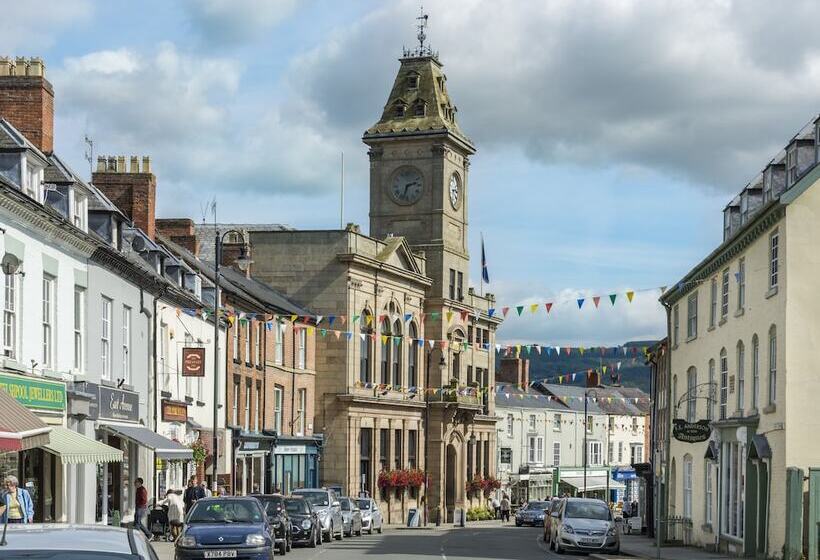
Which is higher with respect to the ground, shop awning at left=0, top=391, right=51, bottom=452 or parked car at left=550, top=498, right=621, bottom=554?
shop awning at left=0, top=391, right=51, bottom=452

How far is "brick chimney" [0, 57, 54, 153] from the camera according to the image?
40.7 m

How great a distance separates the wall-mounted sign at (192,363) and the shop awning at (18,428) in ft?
55.8

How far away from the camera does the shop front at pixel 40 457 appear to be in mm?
30625

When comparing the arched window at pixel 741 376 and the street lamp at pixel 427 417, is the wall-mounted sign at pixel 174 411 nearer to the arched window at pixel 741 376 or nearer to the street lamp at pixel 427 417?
the arched window at pixel 741 376

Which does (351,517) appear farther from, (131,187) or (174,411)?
(131,187)

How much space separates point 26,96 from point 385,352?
47266 millimetres

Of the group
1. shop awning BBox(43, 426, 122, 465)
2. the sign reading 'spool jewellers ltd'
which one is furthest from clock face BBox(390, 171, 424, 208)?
shop awning BBox(43, 426, 122, 465)

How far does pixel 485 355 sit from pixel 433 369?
10909mm

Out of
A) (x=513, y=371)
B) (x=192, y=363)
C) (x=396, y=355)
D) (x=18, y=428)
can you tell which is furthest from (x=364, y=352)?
(x=18, y=428)

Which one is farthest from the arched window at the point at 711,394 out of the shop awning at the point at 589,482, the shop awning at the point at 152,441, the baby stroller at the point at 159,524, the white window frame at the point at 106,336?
the shop awning at the point at 589,482

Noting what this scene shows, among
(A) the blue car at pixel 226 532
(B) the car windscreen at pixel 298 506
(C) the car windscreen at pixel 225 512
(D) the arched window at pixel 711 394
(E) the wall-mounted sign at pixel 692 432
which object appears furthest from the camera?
(D) the arched window at pixel 711 394

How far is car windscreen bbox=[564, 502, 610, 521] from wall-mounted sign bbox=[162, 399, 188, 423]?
13564 millimetres

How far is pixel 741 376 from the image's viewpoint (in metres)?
39.8

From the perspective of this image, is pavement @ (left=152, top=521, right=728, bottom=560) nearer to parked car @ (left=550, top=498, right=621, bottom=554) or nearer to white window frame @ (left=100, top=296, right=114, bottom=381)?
parked car @ (left=550, top=498, right=621, bottom=554)
